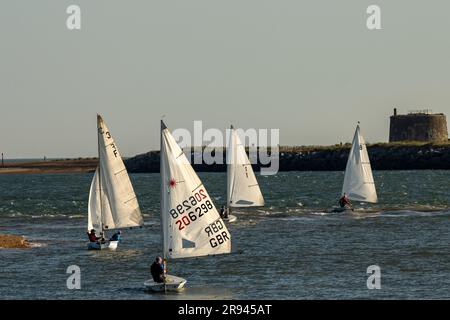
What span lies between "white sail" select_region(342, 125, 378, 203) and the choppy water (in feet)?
6.02

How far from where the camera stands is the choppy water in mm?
42500

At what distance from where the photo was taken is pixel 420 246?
58719mm

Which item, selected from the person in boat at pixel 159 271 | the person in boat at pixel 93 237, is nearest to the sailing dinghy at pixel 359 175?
the person in boat at pixel 93 237

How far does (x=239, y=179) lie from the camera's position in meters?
77.5

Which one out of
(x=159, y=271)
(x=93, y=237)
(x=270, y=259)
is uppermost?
(x=93, y=237)

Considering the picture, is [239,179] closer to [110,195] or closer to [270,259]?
[110,195]

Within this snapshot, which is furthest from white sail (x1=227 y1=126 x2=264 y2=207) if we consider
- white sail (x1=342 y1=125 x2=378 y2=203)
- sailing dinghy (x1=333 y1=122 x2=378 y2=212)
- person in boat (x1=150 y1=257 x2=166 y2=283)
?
person in boat (x1=150 y1=257 x2=166 y2=283)

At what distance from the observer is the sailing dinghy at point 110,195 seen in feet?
190

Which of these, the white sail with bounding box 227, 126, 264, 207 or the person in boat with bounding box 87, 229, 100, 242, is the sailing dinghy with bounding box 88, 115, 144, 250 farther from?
the white sail with bounding box 227, 126, 264, 207

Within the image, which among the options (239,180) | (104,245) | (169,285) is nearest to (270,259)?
(104,245)

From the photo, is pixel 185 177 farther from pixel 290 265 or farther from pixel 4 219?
pixel 4 219

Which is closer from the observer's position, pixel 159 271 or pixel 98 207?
pixel 159 271

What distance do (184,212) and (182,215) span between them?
0.46 ft
